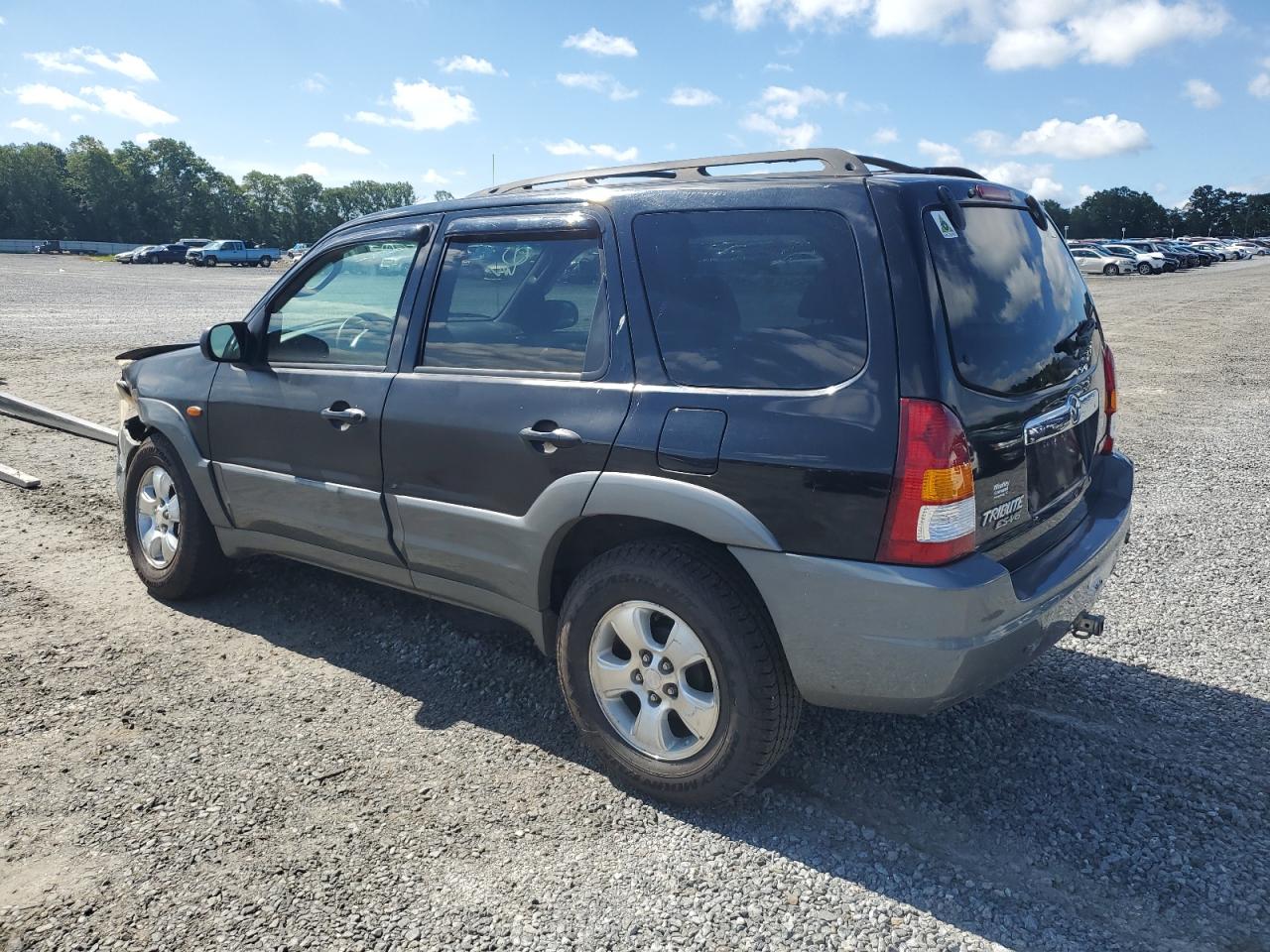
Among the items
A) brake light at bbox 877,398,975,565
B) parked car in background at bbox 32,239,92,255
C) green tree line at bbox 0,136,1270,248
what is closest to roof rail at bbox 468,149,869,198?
brake light at bbox 877,398,975,565

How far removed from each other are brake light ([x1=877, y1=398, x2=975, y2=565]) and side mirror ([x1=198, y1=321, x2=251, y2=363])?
298 cm

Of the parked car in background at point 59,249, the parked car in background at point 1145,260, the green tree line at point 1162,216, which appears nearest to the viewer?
the parked car in background at point 1145,260

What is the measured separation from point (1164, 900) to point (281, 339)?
12.6 ft

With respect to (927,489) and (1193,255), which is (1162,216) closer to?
(1193,255)

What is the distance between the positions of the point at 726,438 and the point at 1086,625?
149 centimetres

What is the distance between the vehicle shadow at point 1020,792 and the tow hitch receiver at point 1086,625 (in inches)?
16.9

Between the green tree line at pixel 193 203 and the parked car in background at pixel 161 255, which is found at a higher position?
the green tree line at pixel 193 203

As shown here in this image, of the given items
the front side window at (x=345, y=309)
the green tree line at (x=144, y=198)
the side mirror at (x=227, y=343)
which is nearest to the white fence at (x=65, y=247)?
the green tree line at (x=144, y=198)

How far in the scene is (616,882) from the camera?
2742 millimetres

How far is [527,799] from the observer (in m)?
3.14

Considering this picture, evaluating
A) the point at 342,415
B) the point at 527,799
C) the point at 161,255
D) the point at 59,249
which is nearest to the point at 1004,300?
the point at 527,799

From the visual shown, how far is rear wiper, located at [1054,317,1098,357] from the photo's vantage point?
3.19 metres

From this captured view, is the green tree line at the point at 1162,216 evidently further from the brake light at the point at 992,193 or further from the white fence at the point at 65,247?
the brake light at the point at 992,193

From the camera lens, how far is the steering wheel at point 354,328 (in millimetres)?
3914
